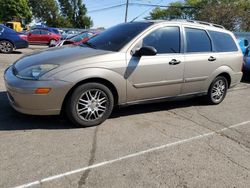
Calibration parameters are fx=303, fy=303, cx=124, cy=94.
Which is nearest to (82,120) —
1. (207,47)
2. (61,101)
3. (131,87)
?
(61,101)

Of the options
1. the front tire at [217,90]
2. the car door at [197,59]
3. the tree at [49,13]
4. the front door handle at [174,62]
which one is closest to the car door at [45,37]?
the front tire at [217,90]

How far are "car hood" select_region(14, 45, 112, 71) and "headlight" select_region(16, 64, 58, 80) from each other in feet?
0.29

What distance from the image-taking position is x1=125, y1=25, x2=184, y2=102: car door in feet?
15.8

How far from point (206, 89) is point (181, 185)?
10.5 ft

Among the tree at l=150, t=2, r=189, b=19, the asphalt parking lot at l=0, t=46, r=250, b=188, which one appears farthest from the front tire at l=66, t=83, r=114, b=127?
the tree at l=150, t=2, r=189, b=19

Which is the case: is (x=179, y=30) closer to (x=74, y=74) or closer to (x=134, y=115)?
(x=134, y=115)

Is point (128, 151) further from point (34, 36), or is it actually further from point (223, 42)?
point (34, 36)

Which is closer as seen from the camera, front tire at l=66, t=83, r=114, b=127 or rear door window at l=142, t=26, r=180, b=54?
front tire at l=66, t=83, r=114, b=127

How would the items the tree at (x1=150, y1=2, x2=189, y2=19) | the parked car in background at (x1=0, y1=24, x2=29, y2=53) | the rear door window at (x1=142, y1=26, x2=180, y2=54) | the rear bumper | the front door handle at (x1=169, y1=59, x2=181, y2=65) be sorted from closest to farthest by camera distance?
the rear door window at (x1=142, y1=26, x2=180, y2=54) < the front door handle at (x1=169, y1=59, x2=181, y2=65) < the rear bumper < the parked car in background at (x1=0, y1=24, x2=29, y2=53) < the tree at (x1=150, y1=2, x2=189, y2=19)

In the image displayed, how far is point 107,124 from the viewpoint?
15.6 ft

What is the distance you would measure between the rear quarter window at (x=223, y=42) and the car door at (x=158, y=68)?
3.35 ft

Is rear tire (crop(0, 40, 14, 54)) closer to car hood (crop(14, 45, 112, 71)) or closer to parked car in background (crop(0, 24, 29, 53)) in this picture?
parked car in background (crop(0, 24, 29, 53))

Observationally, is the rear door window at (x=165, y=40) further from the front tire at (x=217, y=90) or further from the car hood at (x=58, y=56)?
the front tire at (x=217, y=90)

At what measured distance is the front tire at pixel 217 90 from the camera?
6.14 meters
